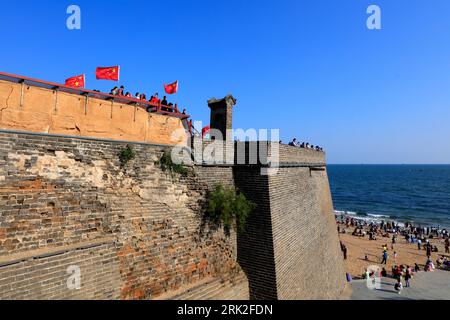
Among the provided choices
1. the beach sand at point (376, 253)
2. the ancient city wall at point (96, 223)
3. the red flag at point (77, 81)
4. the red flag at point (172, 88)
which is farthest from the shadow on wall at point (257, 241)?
the beach sand at point (376, 253)

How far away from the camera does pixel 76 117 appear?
325 inches

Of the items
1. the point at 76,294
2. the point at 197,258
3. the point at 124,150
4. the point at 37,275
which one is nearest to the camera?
the point at 37,275

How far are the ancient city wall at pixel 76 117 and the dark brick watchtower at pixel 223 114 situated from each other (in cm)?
304

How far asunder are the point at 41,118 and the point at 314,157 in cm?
1561

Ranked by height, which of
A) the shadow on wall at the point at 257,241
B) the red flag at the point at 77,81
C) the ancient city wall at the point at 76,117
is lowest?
the shadow on wall at the point at 257,241

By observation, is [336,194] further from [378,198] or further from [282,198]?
[282,198]

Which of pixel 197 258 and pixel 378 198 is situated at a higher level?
pixel 197 258

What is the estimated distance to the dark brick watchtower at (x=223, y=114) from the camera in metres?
13.4

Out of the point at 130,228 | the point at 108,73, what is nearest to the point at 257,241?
the point at 130,228

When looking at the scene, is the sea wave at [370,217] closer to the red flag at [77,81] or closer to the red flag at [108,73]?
the red flag at [108,73]

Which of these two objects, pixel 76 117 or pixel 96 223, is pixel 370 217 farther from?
pixel 76 117

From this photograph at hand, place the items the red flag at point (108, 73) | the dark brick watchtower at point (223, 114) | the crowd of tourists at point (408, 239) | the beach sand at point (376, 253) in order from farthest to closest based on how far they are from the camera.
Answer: the beach sand at point (376, 253) < the crowd of tourists at point (408, 239) < the dark brick watchtower at point (223, 114) < the red flag at point (108, 73)
